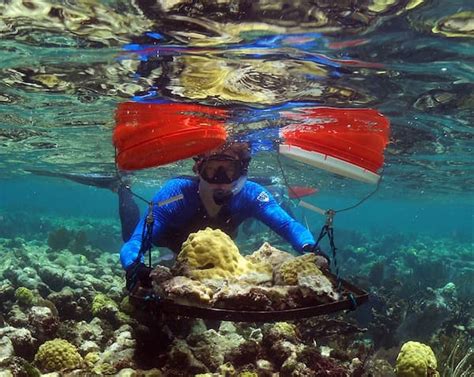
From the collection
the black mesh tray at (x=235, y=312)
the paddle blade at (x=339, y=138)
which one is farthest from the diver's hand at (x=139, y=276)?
the paddle blade at (x=339, y=138)

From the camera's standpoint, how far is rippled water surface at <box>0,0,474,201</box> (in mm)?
6602

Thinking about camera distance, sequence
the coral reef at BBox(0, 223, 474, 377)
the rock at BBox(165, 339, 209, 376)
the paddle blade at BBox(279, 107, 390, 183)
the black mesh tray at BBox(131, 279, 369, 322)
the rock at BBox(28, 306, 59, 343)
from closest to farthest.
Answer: the black mesh tray at BBox(131, 279, 369, 322) < the coral reef at BBox(0, 223, 474, 377) < the rock at BBox(165, 339, 209, 376) < the rock at BBox(28, 306, 59, 343) < the paddle blade at BBox(279, 107, 390, 183)

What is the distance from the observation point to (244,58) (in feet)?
27.7

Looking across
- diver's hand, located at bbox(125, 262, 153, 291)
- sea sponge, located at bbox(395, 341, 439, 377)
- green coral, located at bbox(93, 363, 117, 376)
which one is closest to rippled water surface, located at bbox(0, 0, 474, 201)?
diver's hand, located at bbox(125, 262, 153, 291)

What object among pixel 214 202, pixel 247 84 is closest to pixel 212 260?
pixel 214 202

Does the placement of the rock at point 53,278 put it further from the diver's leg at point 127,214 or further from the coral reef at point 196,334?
the diver's leg at point 127,214

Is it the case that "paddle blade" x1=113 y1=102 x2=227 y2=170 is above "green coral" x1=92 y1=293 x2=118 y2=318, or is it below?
above

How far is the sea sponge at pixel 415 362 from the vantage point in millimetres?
4996

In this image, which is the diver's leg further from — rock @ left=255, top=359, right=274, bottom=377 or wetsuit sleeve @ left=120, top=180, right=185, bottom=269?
rock @ left=255, top=359, right=274, bottom=377

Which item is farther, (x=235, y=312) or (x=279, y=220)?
(x=279, y=220)

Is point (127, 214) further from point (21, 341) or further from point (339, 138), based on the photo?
point (21, 341)

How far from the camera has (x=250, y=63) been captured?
870 centimetres

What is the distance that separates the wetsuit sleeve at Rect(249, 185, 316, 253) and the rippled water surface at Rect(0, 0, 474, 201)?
2.95 m

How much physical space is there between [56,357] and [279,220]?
428 cm
